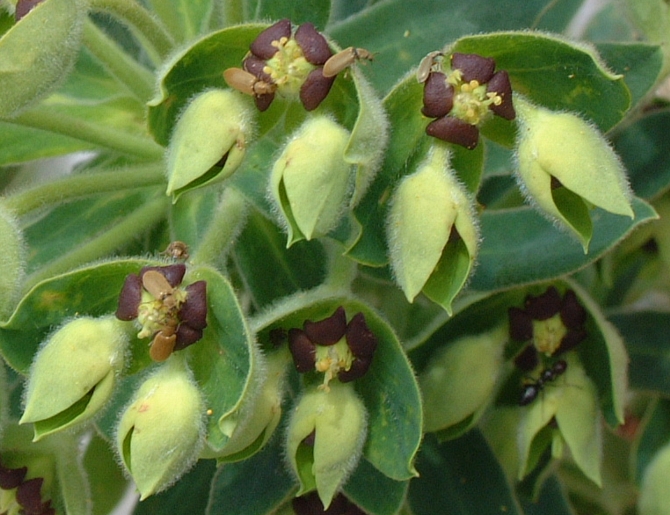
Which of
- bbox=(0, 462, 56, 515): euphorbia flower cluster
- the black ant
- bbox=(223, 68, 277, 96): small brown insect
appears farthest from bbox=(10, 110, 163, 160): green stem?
the black ant

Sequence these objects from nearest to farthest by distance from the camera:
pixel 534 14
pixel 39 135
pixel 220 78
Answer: pixel 220 78 < pixel 534 14 < pixel 39 135

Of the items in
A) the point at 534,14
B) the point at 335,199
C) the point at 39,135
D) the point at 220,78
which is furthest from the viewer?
the point at 39,135

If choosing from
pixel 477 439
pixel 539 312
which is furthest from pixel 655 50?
pixel 477 439

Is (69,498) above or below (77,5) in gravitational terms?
below

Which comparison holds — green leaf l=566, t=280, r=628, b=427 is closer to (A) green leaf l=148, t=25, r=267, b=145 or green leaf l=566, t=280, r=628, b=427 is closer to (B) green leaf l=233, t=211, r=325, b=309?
(B) green leaf l=233, t=211, r=325, b=309

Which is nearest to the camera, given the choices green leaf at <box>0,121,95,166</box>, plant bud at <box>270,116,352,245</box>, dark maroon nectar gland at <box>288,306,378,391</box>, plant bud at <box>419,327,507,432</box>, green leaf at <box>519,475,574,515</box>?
plant bud at <box>270,116,352,245</box>

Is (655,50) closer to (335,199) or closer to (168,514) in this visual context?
(335,199)
